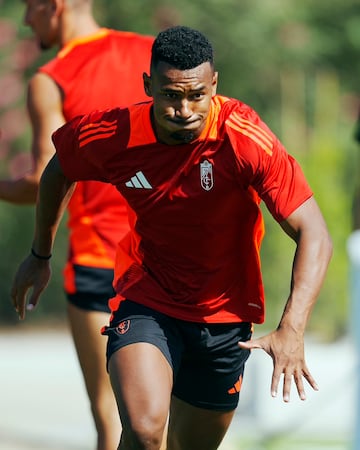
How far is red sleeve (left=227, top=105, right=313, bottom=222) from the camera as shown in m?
4.54

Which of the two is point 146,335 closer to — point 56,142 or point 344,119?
point 56,142

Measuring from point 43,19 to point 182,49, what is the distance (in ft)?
5.91

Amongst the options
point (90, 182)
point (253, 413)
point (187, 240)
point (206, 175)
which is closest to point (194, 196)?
point (206, 175)

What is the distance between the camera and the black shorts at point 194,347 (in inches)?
188

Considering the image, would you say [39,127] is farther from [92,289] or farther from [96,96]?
[92,289]

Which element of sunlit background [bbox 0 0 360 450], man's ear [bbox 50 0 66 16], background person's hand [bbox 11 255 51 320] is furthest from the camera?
sunlit background [bbox 0 0 360 450]

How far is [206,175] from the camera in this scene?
4645 millimetres

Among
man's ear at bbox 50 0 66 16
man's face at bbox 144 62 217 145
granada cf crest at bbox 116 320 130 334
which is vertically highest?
man's face at bbox 144 62 217 145

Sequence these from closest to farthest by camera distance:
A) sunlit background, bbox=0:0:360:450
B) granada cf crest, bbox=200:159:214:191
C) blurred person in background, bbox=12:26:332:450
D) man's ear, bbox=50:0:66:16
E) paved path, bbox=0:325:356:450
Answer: blurred person in background, bbox=12:26:332:450
granada cf crest, bbox=200:159:214:191
man's ear, bbox=50:0:66:16
paved path, bbox=0:325:356:450
sunlit background, bbox=0:0:360:450

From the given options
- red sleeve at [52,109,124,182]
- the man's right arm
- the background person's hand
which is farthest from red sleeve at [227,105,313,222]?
the man's right arm

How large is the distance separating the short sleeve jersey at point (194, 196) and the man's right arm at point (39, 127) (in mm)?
861

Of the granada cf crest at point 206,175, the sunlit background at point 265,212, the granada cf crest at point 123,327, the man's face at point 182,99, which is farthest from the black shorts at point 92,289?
the sunlit background at point 265,212

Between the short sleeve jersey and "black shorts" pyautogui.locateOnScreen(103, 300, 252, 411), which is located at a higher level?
the short sleeve jersey

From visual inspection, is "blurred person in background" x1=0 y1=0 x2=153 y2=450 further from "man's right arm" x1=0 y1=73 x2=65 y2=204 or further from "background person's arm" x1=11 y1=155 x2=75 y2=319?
"background person's arm" x1=11 y1=155 x2=75 y2=319
